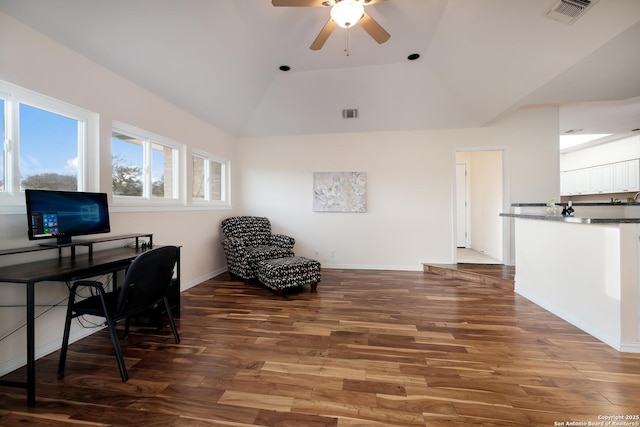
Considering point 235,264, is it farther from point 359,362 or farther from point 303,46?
point 303,46

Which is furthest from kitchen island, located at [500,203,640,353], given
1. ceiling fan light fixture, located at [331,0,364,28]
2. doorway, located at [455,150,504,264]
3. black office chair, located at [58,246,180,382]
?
black office chair, located at [58,246,180,382]

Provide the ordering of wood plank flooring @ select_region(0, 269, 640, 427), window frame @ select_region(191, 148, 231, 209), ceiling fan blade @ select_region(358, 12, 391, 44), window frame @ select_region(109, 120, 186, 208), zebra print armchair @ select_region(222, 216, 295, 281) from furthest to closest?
window frame @ select_region(191, 148, 231, 209) → zebra print armchair @ select_region(222, 216, 295, 281) → window frame @ select_region(109, 120, 186, 208) → ceiling fan blade @ select_region(358, 12, 391, 44) → wood plank flooring @ select_region(0, 269, 640, 427)

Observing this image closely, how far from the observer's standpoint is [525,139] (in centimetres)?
445

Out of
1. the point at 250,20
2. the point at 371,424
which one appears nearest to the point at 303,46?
the point at 250,20

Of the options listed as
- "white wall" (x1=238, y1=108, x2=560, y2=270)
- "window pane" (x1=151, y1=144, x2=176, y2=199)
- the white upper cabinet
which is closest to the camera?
"window pane" (x1=151, y1=144, x2=176, y2=199)

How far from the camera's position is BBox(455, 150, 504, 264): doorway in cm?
484

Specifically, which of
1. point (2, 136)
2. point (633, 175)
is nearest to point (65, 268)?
point (2, 136)

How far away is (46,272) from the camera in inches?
63.6

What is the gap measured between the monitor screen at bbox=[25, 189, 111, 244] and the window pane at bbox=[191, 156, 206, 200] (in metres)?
1.85

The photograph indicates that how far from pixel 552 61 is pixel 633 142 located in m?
5.92

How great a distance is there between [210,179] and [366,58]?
329cm

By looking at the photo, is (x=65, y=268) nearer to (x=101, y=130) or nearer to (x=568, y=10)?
(x=101, y=130)

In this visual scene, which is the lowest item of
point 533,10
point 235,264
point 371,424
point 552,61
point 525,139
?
point 371,424

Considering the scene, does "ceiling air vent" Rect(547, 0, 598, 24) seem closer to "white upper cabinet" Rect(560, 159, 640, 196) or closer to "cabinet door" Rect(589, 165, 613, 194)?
"white upper cabinet" Rect(560, 159, 640, 196)
